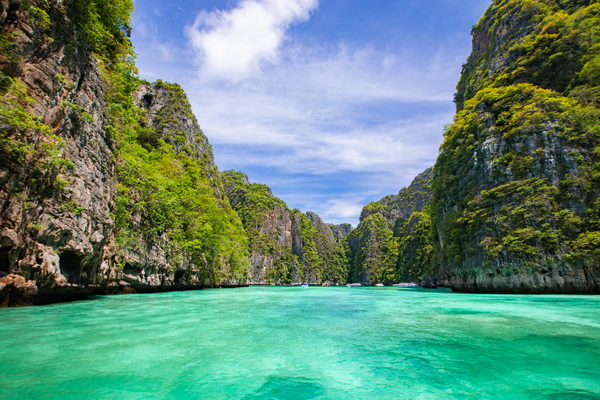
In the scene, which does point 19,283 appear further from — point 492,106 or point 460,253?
point 492,106

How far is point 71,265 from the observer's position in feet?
44.4

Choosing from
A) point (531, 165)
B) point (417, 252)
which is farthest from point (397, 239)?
point (531, 165)

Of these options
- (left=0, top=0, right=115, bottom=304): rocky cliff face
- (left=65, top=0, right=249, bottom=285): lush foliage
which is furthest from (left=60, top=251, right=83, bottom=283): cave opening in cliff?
(left=65, top=0, right=249, bottom=285): lush foliage

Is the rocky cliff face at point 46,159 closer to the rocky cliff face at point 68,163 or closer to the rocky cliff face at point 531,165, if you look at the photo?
the rocky cliff face at point 68,163

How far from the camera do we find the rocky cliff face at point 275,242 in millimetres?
108956

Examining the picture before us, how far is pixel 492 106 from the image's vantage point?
34531 mm

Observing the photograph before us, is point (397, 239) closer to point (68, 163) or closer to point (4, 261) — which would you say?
point (68, 163)

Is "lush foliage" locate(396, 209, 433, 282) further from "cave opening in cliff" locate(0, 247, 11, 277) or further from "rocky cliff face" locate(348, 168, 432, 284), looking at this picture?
"cave opening in cliff" locate(0, 247, 11, 277)

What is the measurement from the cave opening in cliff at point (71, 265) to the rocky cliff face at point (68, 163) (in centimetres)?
5

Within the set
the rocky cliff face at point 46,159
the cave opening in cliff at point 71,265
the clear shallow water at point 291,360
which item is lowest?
the clear shallow water at point 291,360

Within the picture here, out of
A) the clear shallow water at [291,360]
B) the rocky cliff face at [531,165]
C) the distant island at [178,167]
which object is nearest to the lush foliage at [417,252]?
the distant island at [178,167]

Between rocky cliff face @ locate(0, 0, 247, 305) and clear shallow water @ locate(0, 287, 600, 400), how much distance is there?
2.92 meters

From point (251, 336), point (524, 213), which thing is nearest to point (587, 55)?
point (524, 213)

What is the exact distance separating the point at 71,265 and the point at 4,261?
4.02 meters
